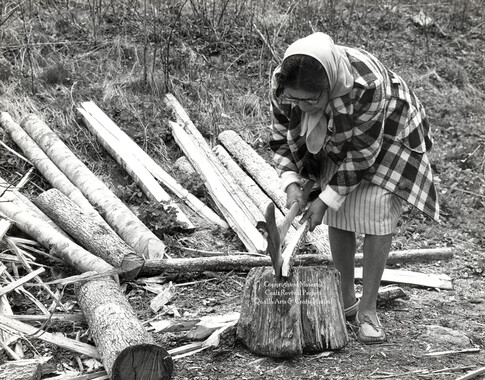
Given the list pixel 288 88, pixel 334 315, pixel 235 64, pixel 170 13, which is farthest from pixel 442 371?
pixel 170 13

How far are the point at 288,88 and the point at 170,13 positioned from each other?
17.5 feet

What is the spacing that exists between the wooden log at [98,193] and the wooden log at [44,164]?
0.07 m

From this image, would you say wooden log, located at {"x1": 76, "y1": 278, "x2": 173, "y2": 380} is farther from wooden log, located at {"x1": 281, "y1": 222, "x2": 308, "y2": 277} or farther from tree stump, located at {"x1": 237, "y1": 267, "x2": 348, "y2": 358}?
wooden log, located at {"x1": 281, "y1": 222, "x2": 308, "y2": 277}

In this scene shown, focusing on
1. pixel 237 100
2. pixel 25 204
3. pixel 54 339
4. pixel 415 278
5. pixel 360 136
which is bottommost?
pixel 415 278

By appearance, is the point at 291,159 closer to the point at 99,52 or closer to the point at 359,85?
the point at 359,85

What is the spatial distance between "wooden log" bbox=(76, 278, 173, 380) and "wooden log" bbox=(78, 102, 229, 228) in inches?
76.4

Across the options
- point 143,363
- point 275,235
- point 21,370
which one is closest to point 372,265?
point 275,235

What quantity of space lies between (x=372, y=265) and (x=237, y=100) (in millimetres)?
3885

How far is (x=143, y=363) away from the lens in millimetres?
3229

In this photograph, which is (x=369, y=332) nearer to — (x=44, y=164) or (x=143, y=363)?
(x=143, y=363)

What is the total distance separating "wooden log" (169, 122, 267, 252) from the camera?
5094mm

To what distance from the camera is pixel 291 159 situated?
376cm

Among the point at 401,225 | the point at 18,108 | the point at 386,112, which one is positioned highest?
the point at 386,112

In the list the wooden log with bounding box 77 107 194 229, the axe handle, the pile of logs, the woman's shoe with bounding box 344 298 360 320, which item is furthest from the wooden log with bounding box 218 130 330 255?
the axe handle
